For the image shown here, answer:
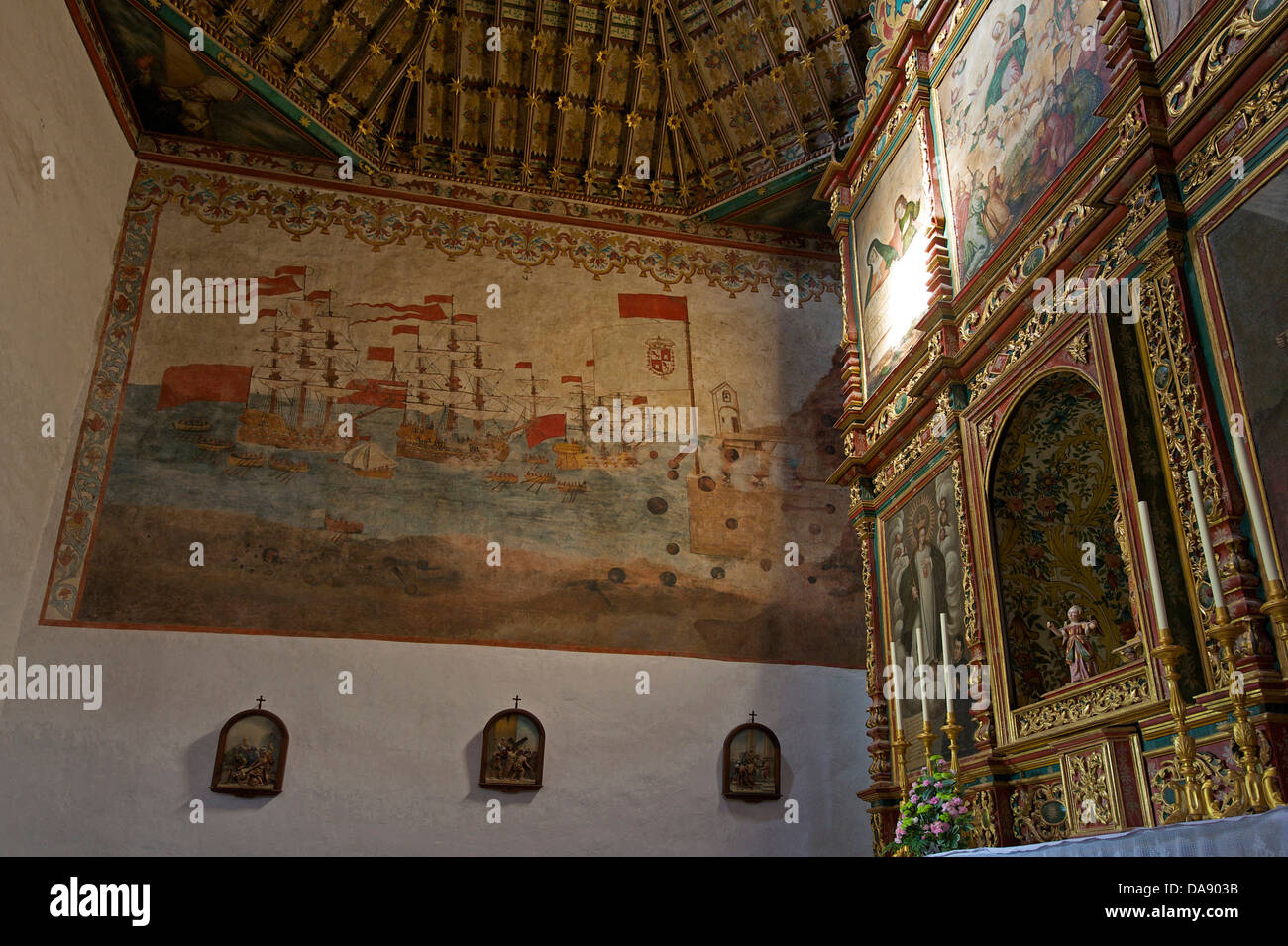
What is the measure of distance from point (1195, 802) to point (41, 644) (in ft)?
30.3

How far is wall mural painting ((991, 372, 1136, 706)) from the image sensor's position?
6551mm

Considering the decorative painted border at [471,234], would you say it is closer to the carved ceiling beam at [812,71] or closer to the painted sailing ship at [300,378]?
the painted sailing ship at [300,378]

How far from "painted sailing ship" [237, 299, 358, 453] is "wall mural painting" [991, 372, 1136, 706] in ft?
22.7

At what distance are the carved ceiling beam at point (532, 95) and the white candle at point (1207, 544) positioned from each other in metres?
9.74

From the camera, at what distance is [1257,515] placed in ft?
13.5

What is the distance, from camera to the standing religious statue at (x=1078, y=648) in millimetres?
5977

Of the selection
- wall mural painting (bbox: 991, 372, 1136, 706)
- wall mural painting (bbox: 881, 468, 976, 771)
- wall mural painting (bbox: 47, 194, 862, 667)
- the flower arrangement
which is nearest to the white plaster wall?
wall mural painting (bbox: 47, 194, 862, 667)

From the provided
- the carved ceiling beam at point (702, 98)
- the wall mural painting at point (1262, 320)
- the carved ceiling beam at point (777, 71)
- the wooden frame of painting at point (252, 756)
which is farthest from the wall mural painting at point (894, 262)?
the wooden frame of painting at point (252, 756)

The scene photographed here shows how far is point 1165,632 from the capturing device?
4.45m

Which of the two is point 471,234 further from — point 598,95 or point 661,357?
point 661,357

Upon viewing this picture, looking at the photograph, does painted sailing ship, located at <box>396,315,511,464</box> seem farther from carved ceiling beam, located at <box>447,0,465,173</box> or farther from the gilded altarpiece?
the gilded altarpiece

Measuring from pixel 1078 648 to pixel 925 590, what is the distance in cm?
179
